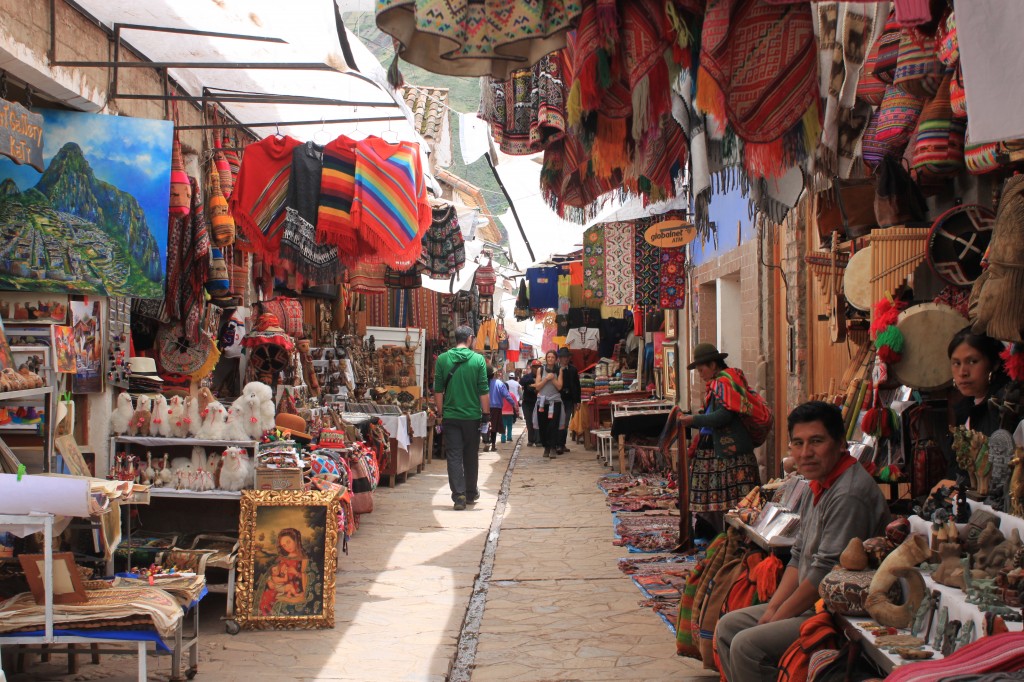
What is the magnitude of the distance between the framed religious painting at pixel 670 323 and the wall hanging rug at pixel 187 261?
8.78m

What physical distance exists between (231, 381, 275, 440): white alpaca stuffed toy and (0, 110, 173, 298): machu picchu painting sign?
88 cm

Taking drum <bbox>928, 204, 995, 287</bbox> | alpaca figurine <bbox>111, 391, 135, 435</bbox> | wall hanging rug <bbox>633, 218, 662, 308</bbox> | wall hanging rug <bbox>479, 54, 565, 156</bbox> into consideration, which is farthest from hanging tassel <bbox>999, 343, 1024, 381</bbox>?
wall hanging rug <bbox>633, 218, 662, 308</bbox>

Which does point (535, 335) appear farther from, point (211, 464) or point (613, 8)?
point (613, 8)

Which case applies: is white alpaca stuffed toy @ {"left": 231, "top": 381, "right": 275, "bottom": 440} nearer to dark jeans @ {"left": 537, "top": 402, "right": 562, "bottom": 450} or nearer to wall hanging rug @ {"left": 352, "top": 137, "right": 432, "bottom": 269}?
wall hanging rug @ {"left": 352, "top": 137, "right": 432, "bottom": 269}

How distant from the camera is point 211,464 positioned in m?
6.69

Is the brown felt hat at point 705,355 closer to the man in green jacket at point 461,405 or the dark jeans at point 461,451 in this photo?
the man in green jacket at point 461,405

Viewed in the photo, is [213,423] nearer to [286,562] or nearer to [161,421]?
[161,421]

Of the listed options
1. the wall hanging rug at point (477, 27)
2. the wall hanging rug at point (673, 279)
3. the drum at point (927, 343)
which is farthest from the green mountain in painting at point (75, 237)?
the wall hanging rug at point (673, 279)

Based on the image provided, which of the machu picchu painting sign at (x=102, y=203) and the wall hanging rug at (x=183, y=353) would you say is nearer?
the machu picchu painting sign at (x=102, y=203)

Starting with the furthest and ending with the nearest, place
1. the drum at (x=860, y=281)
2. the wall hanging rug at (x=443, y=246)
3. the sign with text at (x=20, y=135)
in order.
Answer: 1. the wall hanging rug at (x=443, y=246)
2. the sign with text at (x=20, y=135)
3. the drum at (x=860, y=281)

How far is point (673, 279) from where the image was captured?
1425 centimetres

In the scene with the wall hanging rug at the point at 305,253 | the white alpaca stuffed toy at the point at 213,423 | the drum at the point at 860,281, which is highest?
the wall hanging rug at the point at 305,253

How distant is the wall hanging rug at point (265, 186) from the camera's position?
27.2 ft

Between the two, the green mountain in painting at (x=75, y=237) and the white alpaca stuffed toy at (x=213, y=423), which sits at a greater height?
the green mountain in painting at (x=75, y=237)
